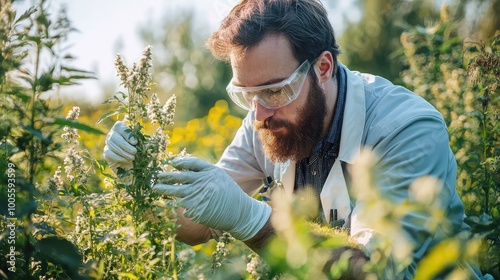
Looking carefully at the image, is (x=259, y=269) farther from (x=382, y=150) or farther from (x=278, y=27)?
(x=278, y=27)

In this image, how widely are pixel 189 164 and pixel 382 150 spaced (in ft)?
2.62

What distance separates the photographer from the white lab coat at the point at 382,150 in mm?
2299

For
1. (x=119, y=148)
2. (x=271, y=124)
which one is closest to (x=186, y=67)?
(x=271, y=124)

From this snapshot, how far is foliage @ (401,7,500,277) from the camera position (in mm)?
2301

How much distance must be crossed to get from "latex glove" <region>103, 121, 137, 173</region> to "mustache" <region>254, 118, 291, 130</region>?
0.59 metres

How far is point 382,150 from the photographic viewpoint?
2.48 metres

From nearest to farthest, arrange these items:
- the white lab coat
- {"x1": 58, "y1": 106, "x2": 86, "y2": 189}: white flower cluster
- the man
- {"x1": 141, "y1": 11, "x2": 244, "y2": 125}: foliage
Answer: {"x1": 58, "y1": 106, "x2": 86, "y2": 189}: white flower cluster < the man < the white lab coat < {"x1": 141, "y1": 11, "x2": 244, "y2": 125}: foliage

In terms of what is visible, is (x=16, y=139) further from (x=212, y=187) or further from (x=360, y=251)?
(x=360, y=251)

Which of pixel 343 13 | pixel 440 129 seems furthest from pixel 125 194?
pixel 343 13

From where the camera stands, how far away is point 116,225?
1.86 meters

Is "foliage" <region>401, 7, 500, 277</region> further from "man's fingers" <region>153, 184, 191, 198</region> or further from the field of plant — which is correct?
"man's fingers" <region>153, 184, 191, 198</region>

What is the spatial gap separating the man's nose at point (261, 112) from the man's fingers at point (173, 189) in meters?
0.57

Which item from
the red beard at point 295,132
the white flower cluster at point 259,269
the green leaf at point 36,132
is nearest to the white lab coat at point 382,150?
the red beard at point 295,132

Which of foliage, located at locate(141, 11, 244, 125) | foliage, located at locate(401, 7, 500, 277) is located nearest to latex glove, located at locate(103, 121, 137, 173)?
foliage, located at locate(401, 7, 500, 277)
